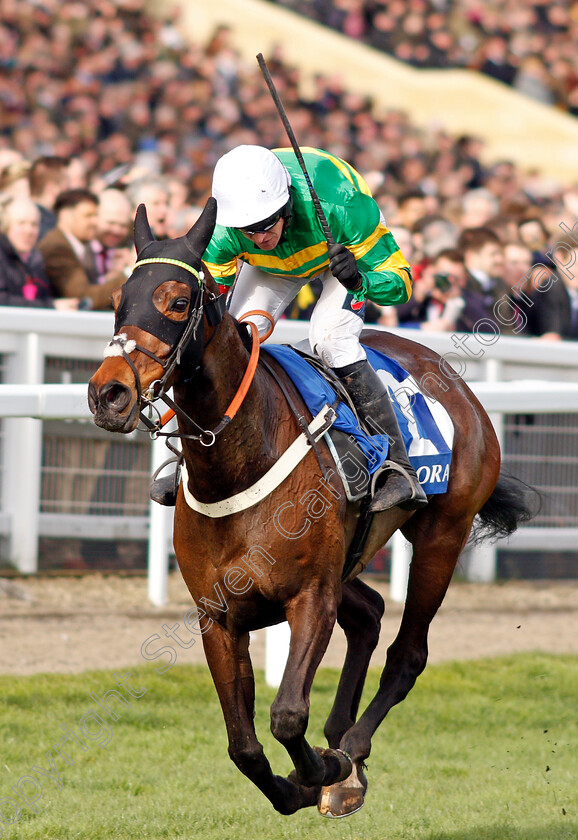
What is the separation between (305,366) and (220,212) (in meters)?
0.66

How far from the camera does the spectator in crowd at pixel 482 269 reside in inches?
323

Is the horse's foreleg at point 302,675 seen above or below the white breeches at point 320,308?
below

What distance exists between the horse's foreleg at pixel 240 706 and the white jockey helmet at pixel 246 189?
1.26m

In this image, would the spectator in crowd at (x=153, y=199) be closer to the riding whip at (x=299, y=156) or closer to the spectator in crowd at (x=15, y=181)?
the spectator in crowd at (x=15, y=181)

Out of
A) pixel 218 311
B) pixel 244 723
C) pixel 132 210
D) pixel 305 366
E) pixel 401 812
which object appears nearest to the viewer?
pixel 218 311

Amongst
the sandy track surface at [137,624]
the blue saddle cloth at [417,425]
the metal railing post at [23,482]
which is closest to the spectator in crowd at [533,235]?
the sandy track surface at [137,624]

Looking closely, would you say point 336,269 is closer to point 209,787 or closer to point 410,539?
point 410,539

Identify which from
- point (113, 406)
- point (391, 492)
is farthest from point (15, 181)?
point (113, 406)

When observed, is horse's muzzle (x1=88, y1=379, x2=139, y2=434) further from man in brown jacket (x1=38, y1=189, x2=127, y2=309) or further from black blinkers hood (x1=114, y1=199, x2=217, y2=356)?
man in brown jacket (x1=38, y1=189, x2=127, y2=309)

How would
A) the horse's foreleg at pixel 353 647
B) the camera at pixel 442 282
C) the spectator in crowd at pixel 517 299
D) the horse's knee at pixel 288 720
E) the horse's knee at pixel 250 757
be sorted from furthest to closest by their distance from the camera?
the spectator in crowd at pixel 517 299 → the camera at pixel 442 282 → the horse's foreleg at pixel 353 647 → the horse's knee at pixel 250 757 → the horse's knee at pixel 288 720

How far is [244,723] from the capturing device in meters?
3.83

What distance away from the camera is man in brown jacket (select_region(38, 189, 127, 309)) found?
7184 mm

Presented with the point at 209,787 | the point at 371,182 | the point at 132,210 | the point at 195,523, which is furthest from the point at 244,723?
the point at 371,182

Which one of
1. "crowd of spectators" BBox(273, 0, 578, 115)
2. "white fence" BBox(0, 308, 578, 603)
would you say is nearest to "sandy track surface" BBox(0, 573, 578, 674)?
"white fence" BBox(0, 308, 578, 603)
